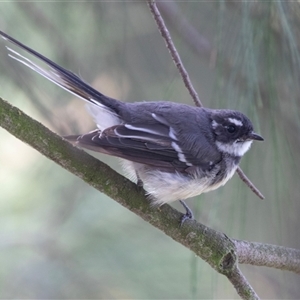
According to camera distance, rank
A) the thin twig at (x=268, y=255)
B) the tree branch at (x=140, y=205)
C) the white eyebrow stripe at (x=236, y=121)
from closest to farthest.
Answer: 1. the tree branch at (x=140, y=205)
2. the thin twig at (x=268, y=255)
3. the white eyebrow stripe at (x=236, y=121)

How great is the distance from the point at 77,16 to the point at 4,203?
695 mm

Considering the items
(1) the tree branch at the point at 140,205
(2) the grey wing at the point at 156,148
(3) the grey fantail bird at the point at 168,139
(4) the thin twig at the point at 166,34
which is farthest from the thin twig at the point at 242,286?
(4) the thin twig at the point at 166,34

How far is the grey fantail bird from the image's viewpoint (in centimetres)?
147

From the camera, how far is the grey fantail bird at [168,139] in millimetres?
1472

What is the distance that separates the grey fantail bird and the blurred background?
0.26 feet

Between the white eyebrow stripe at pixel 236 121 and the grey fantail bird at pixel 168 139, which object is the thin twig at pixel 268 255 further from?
the white eyebrow stripe at pixel 236 121

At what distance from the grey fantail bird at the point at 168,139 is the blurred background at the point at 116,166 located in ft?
0.26

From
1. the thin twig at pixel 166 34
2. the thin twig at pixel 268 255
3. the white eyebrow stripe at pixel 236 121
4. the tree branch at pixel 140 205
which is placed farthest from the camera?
A: the white eyebrow stripe at pixel 236 121

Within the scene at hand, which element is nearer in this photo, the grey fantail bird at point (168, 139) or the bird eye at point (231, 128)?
the grey fantail bird at point (168, 139)

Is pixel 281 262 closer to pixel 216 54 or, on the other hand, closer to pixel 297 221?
pixel 297 221

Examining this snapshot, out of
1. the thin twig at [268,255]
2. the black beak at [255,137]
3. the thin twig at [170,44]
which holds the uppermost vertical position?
the thin twig at [170,44]

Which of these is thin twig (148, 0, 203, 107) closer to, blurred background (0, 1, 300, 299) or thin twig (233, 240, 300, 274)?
blurred background (0, 1, 300, 299)

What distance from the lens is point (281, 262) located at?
1460mm

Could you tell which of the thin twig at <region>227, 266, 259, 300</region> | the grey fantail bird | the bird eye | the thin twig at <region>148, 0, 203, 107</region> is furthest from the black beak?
the thin twig at <region>227, 266, 259, 300</region>
